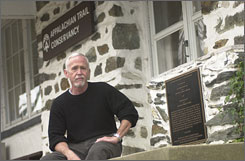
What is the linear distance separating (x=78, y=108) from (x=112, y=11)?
2471 millimetres

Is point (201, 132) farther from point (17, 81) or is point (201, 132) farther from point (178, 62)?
point (17, 81)

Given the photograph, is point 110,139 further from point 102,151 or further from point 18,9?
point 18,9

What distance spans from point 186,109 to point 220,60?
0.84 metres

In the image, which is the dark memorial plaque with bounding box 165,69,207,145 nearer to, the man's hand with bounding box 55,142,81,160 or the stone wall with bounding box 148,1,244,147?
the stone wall with bounding box 148,1,244,147

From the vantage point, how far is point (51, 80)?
9094mm

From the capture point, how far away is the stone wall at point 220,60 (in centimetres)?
580

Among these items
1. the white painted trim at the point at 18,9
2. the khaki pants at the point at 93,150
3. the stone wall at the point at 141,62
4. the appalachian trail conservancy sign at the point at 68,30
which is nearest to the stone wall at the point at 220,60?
the stone wall at the point at 141,62

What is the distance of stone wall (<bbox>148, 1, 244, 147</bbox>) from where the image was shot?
228 inches

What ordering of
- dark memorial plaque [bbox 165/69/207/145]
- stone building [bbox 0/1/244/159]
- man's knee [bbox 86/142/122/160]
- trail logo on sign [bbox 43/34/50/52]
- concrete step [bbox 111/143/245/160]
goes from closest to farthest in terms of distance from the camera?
1. concrete step [bbox 111/143/245/160]
2. man's knee [bbox 86/142/122/160]
3. stone building [bbox 0/1/244/159]
4. dark memorial plaque [bbox 165/69/207/145]
5. trail logo on sign [bbox 43/34/50/52]

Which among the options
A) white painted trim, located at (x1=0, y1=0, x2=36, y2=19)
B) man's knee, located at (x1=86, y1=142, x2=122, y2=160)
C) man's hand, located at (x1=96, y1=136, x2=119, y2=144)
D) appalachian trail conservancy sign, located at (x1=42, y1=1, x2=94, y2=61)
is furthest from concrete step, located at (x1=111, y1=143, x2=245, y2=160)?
white painted trim, located at (x1=0, y1=0, x2=36, y2=19)

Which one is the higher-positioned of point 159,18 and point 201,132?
point 159,18

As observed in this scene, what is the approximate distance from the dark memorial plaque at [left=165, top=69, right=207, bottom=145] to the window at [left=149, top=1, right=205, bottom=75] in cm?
49

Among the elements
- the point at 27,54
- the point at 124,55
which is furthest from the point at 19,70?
the point at 124,55

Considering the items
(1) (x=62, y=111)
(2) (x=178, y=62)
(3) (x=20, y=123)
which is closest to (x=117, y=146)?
(1) (x=62, y=111)
